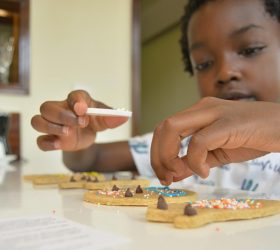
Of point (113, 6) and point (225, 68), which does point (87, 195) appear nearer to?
point (225, 68)

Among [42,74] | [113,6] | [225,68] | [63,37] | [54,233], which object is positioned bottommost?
[54,233]

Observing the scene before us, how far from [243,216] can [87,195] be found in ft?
0.65

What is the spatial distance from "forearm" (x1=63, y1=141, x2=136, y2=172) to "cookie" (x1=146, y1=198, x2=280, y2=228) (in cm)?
69

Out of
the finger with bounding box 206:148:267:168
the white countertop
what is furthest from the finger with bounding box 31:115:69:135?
the finger with bounding box 206:148:267:168

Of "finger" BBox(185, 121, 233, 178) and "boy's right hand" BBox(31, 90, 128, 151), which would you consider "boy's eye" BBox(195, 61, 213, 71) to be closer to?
"boy's right hand" BBox(31, 90, 128, 151)

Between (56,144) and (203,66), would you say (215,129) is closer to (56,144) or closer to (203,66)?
(56,144)

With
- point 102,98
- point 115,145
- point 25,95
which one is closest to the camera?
point 115,145

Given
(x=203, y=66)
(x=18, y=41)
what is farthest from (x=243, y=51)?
(x=18, y=41)

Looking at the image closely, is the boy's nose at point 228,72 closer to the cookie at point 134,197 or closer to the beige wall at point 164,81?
the cookie at point 134,197

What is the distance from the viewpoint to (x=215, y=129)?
0.40 m

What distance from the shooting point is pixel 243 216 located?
0.37 m

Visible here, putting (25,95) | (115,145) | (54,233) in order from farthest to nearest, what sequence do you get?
1. (25,95)
2. (115,145)
3. (54,233)

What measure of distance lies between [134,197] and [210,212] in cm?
12

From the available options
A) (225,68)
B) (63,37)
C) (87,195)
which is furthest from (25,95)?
(87,195)
